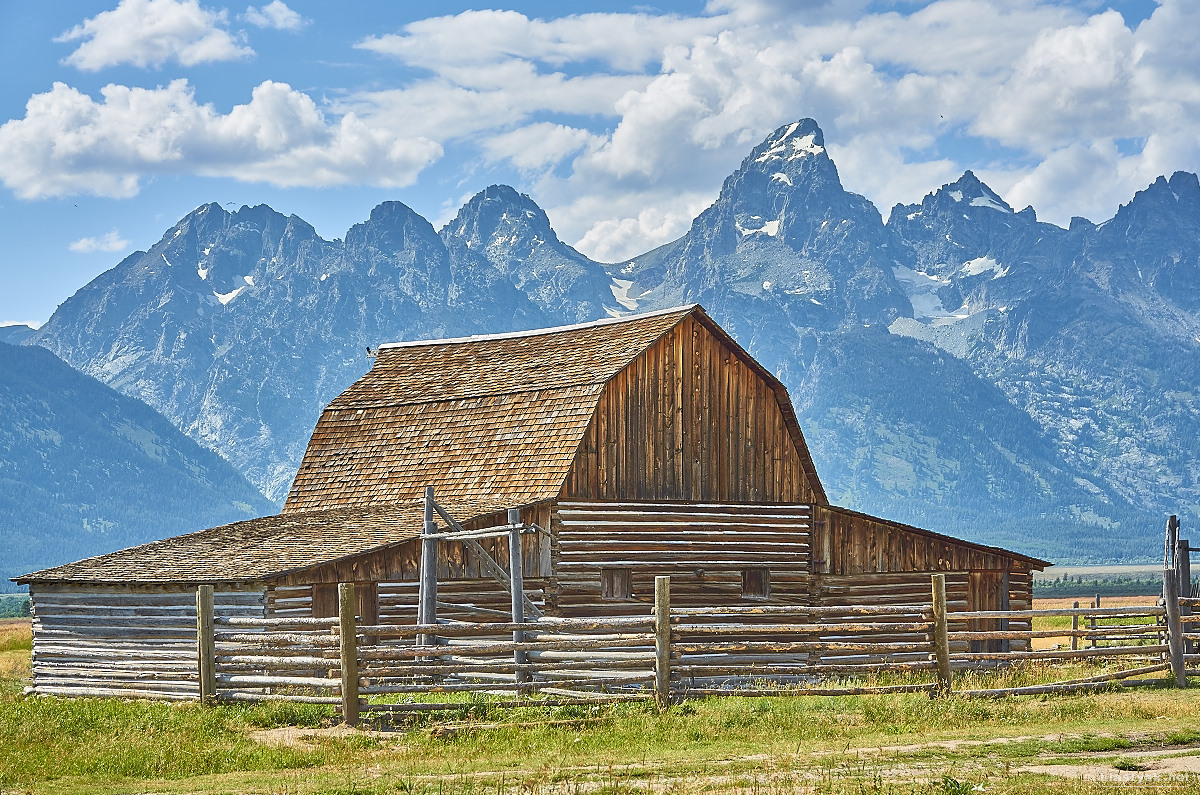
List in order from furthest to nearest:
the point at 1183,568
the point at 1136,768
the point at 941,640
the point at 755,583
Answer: the point at 755,583 < the point at 1183,568 < the point at 941,640 < the point at 1136,768

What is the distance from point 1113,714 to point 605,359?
57.1 ft

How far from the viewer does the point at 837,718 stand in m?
19.9

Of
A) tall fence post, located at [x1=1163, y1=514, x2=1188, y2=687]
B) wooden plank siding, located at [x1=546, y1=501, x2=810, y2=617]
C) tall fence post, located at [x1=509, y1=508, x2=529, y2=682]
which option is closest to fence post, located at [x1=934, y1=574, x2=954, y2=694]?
tall fence post, located at [x1=1163, y1=514, x2=1188, y2=687]

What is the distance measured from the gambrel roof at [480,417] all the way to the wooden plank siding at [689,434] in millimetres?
280

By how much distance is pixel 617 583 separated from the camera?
111 feet

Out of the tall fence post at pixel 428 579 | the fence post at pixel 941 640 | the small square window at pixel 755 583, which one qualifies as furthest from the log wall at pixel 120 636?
the fence post at pixel 941 640

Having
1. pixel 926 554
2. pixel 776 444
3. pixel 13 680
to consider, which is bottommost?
pixel 13 680

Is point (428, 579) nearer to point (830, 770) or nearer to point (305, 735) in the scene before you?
point (305, 735)

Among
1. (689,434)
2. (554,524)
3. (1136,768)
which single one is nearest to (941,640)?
(1136,768)

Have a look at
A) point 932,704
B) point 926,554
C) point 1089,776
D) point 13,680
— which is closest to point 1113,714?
point 932,704

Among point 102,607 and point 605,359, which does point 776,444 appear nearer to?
point 605,359

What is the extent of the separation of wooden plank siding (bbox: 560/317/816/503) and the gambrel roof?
0.28 meters

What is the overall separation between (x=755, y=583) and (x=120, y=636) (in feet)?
46.1

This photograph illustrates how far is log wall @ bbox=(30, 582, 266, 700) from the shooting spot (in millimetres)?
30062
